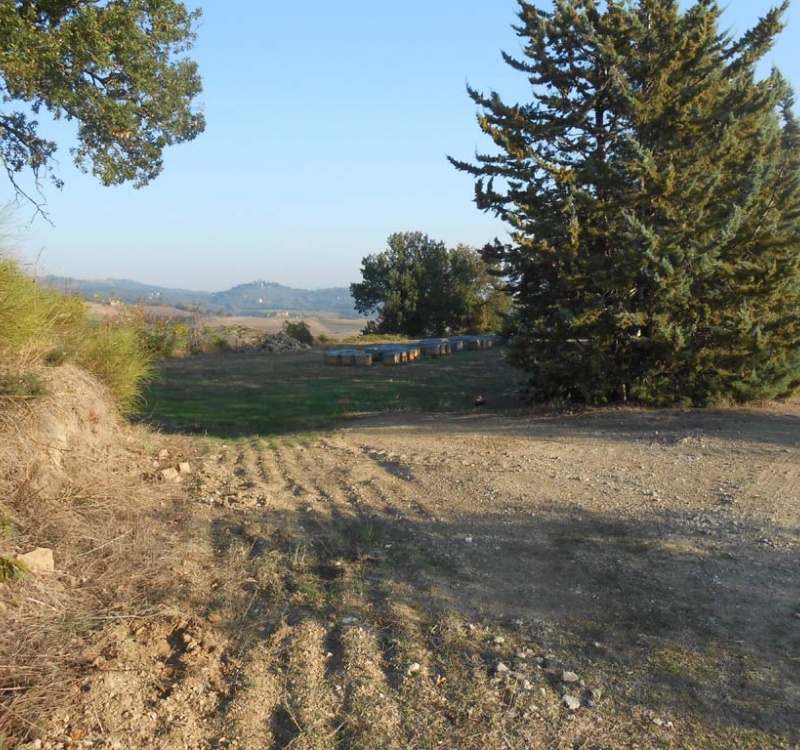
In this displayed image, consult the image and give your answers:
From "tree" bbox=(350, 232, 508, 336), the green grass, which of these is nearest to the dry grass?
the green grass

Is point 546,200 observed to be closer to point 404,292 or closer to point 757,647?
point 757,647

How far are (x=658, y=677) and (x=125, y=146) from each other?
40.2 ft

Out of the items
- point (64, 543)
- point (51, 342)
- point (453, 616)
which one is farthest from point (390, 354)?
point (453, 616)

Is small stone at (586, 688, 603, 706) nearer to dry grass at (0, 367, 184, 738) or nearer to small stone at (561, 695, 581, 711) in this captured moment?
small stone at (561, 695, 581, 711)

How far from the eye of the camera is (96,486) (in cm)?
549

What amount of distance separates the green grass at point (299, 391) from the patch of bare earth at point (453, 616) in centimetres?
504

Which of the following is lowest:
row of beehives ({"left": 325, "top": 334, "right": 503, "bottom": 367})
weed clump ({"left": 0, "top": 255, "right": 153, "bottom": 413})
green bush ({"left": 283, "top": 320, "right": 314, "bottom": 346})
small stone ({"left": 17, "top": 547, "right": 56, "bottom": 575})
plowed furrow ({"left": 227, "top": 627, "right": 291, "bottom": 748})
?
plowed furrow ({"left": 227, "top": 627, "right": 291, "bottom": 748})

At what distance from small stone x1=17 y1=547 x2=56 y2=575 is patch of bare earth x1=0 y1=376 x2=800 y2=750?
0.10 m

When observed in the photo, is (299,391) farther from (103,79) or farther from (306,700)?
(306,700)

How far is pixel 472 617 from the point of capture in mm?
4309

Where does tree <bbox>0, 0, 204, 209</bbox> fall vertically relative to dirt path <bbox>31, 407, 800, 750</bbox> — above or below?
above

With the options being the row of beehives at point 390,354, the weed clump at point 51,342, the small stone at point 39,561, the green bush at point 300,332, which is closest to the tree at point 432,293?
the green bush at point 300,332

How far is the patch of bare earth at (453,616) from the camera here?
10.7ft

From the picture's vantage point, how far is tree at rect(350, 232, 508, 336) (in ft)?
126
